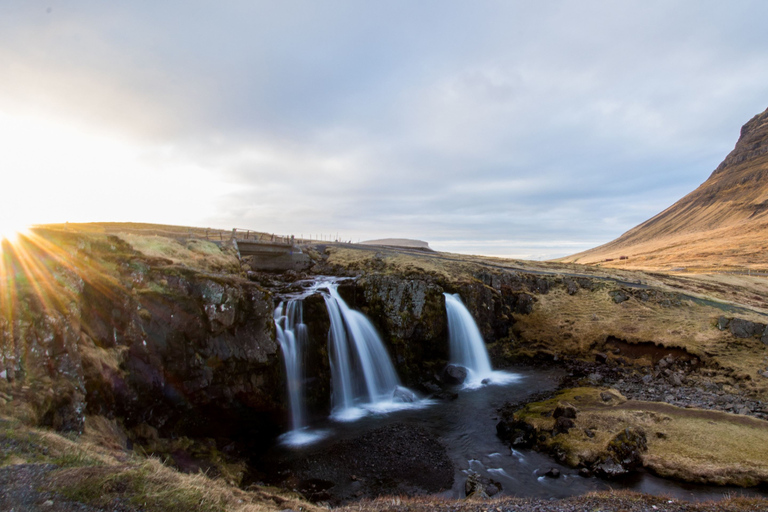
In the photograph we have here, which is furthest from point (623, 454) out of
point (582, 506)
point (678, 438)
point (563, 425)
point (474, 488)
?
point (582, 506)

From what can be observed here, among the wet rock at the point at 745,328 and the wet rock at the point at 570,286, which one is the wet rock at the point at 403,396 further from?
the wet rock at the point at 745,328

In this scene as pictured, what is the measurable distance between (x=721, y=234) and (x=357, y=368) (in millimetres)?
179628

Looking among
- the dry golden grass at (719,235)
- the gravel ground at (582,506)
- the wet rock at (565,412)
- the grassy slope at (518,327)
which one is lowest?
the wet rock at (565,412)

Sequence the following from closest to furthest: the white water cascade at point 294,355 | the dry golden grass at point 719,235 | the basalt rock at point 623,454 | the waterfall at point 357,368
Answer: the basalt rock at point 623,454 → the white water cascade at point 294,355 → the waterfall at point 357,368 → the dry golden grass at point 719,235

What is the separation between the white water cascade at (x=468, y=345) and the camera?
31.3 metres

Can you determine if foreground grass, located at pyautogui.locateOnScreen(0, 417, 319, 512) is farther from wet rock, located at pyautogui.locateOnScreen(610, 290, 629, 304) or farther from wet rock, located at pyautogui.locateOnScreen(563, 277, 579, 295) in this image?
wet rock, located at pyautogui.locateOnScreen(563, 277, 579, 295)

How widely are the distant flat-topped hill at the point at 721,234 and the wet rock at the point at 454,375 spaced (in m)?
84.7

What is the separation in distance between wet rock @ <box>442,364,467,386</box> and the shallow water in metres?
1.68

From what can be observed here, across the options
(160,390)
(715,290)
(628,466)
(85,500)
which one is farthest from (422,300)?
(715,290)

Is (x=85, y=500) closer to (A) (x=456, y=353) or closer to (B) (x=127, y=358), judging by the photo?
(B) (x=127, y=358)

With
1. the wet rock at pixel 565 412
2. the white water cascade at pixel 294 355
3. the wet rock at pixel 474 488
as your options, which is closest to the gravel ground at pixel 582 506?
the wet rock at pixel 474 488

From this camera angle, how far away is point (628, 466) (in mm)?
15734

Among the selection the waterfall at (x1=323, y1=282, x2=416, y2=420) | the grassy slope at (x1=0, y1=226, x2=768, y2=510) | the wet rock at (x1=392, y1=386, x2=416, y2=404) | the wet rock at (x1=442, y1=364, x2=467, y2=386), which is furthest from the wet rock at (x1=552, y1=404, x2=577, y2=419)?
the waterfall at (x1=323, y1=282, x2=416, y2=420)

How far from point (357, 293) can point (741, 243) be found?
14584cm
